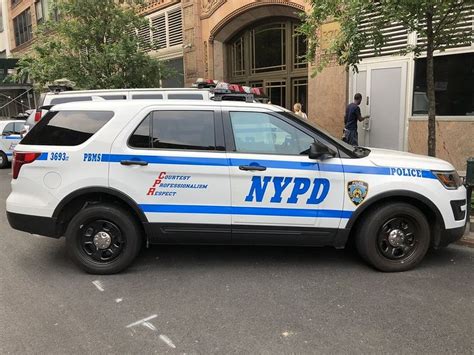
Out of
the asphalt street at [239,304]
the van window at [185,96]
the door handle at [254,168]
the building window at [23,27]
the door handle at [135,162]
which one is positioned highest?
the building window at [23,27]

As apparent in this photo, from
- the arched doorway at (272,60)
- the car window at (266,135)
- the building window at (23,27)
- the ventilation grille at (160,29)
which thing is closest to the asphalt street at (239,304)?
the car window at (266,135)

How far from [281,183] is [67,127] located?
7.72ft

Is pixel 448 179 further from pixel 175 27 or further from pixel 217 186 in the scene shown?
pixel 175 27

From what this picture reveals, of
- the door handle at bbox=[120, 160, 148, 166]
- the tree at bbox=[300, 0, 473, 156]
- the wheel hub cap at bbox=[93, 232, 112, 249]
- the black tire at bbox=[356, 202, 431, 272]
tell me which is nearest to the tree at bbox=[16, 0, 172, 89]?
the tree at bbox=[300, 0, 473, 156]

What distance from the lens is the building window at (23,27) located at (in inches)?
1366

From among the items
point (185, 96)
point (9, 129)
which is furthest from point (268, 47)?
point (9, 129)

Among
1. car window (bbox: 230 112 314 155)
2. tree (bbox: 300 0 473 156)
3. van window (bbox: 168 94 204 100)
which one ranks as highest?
tree (bbox: 300 0 473 156)

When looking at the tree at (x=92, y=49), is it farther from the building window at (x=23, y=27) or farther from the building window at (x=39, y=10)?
the building window at (x=23, y=27)

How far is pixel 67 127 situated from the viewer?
487cm

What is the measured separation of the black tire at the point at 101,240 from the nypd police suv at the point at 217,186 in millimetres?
11

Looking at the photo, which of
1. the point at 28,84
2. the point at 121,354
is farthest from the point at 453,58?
the point at 28,84

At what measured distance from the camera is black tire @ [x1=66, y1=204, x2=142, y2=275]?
476 cm

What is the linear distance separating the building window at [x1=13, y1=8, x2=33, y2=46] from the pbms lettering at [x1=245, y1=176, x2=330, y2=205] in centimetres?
3473

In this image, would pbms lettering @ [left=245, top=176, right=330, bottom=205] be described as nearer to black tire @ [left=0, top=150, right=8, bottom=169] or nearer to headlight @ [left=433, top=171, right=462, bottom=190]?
headlight @ [left=433, top=171, right=462, bottom=190]
